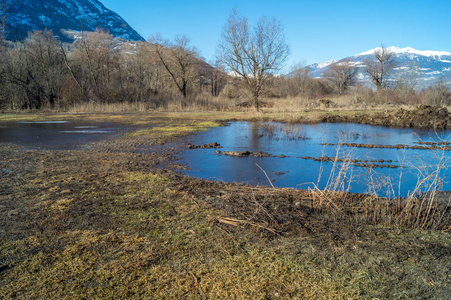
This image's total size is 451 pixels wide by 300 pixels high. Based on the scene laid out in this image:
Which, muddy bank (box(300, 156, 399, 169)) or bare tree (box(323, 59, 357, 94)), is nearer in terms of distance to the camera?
muddy bank (box(300, 156, 399, 169))

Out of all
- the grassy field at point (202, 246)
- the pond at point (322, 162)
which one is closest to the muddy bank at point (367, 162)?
Result: the pond at point (322, 162)

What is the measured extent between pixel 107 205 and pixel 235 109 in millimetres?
32124

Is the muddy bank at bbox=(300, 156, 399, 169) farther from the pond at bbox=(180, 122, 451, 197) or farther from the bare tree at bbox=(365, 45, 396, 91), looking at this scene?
the bare tree at bbox=(365, 45, 396, 91)

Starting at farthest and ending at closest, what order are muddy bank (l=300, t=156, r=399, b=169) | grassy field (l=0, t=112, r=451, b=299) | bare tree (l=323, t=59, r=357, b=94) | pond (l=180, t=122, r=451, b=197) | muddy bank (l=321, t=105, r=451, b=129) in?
1. bare tree (l=323, t=59, r=357, b=94)
2. muddy bank (l=321, t=105, r=451, b=129)
3. muddy bank (l=300, t=156, r=399, b=169)
4. pond (l=180, t=122, r=451, b=197)
5. grassy field (l=0, t=112, r=451, b=299)

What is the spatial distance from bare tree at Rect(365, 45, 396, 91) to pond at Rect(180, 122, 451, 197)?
4844cm

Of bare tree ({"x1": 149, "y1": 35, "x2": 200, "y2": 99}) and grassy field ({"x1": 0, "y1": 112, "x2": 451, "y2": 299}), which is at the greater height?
bare tree ({"x1": 149, "y1": 35, "x2": 200, "y2": 99})

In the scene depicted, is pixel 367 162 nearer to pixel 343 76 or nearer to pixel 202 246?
pixel 202 246

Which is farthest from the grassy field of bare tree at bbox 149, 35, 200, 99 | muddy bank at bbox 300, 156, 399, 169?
bare tree at bbox 149, 35, 200, 99

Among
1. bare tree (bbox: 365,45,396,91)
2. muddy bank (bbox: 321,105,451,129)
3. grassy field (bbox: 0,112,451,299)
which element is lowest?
grassy field (bbox: 0,112,451,299)

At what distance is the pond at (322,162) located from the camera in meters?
6.88

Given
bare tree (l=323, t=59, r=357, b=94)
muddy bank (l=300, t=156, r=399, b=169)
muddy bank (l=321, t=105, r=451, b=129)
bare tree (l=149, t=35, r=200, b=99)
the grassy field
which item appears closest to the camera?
the grassy field

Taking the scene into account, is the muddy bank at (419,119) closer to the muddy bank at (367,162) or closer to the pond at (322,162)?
the pond at (322,162)

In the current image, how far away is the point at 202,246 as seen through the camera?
392cm

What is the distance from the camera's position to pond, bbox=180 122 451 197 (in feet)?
22.6
